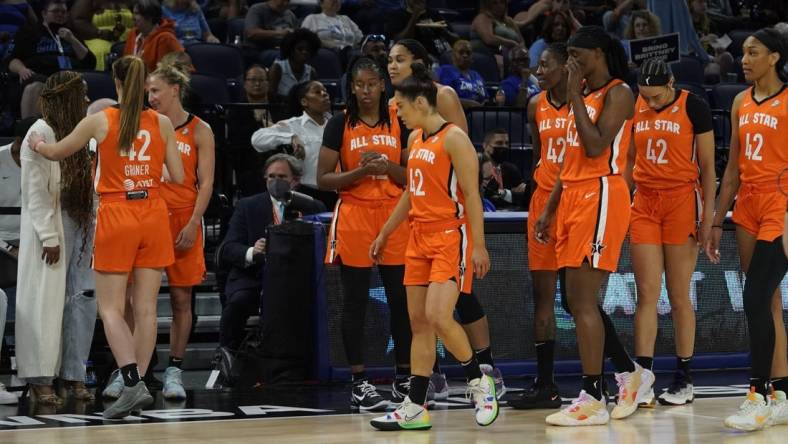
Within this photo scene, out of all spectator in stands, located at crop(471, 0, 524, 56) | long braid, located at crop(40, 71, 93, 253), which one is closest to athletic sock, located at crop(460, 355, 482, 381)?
long braid, located at crop(40, 71, 93, 253)

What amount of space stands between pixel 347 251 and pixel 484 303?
155 centimetres

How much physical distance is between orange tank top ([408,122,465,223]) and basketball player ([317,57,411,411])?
1.97 feet

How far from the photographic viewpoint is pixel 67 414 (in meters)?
6.52

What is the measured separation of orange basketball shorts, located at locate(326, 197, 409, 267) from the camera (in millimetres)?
6703

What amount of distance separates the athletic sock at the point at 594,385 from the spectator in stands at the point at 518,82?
21.0ft

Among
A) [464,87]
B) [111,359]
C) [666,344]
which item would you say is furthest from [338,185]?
[464,87]

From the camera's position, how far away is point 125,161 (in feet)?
21.3

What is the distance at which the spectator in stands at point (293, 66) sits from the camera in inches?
434

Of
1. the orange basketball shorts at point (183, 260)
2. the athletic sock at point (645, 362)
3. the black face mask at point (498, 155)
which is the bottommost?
the athletic sock at point (645, 362)

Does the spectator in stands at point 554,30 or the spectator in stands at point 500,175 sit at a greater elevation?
the spectator in stands at point 554,30

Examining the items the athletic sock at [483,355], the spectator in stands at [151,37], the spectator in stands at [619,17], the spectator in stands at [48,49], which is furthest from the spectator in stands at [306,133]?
the spectator in stands at [619,17]

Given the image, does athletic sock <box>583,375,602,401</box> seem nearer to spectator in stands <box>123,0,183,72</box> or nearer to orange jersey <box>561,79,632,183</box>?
orange jersey <box>561,79,632,183</box>

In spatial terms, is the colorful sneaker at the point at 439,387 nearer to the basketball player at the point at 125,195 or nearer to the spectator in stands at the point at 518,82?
the basketball player at the point at 125,195

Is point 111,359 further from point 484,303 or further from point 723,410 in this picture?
point 723,410
